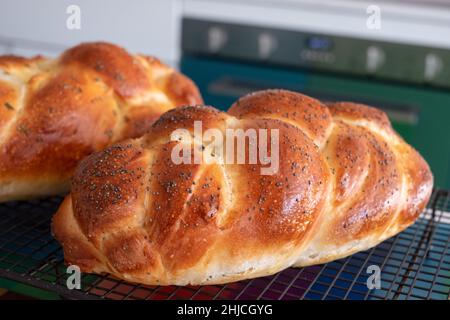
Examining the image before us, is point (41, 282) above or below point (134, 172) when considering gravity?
below

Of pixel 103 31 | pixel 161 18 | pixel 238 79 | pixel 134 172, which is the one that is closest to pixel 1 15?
pixel 103 31

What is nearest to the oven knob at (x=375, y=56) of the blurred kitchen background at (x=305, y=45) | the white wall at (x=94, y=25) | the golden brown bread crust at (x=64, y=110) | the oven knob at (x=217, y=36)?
the blurred kitchen background at (x=305, y=45)

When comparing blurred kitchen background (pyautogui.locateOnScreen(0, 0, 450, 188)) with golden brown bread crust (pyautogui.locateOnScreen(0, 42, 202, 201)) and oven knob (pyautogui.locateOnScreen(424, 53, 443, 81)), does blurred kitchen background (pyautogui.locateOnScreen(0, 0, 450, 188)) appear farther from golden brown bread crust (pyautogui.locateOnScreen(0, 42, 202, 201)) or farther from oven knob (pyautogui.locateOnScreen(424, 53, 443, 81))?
golden brown bread crust (pyautogui.locateOnScreen(0, 42, 202, 201))

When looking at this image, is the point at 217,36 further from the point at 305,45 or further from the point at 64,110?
the point at 64,110

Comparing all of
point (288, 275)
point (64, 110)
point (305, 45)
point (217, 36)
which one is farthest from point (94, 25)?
point (288, 275)

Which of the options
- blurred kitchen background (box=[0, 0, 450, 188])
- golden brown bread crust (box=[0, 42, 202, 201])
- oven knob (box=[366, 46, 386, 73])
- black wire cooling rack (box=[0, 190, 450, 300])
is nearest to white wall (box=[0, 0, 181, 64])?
blurred kitchen background (box=[0, 0, 450, 188])
